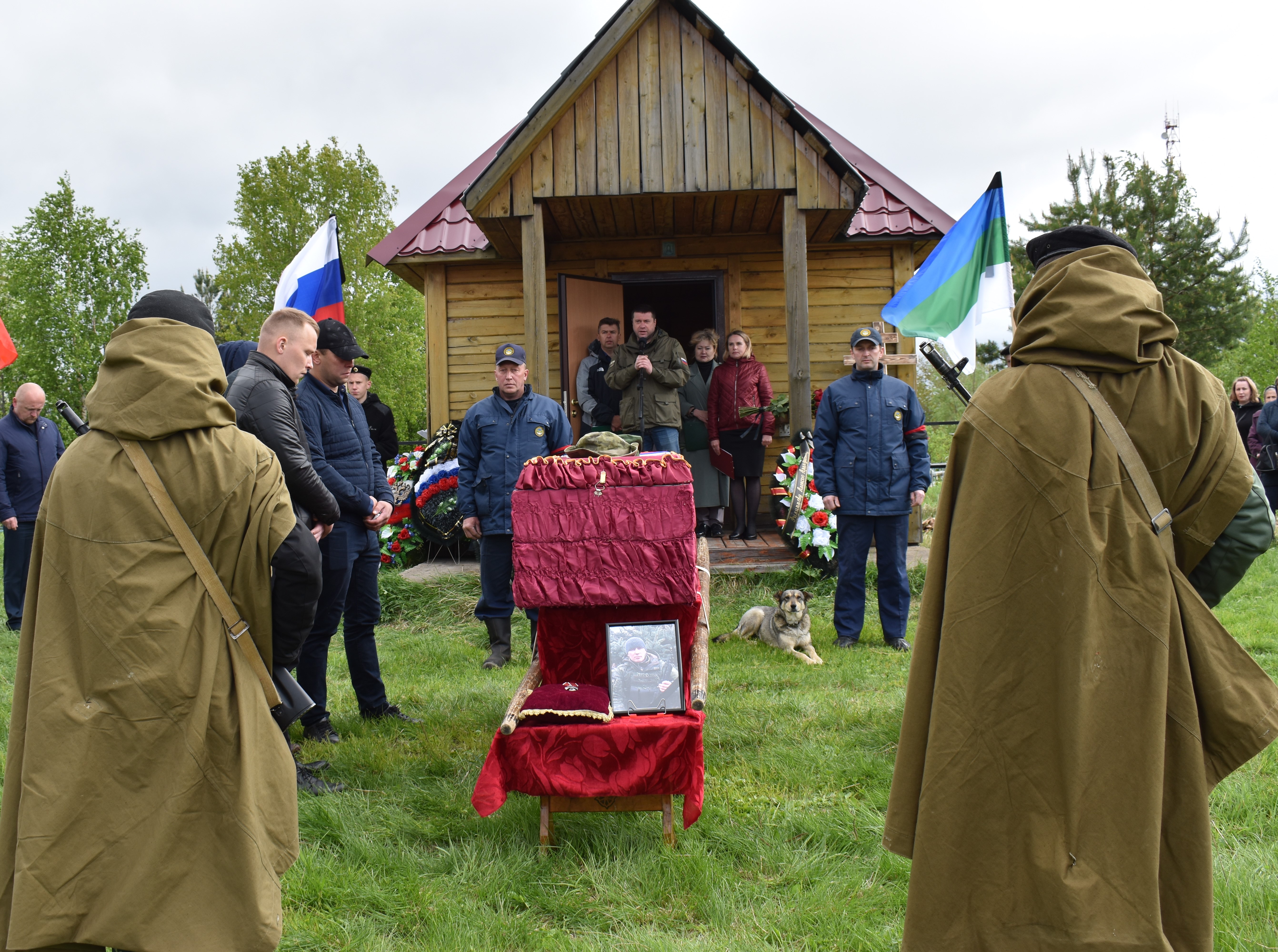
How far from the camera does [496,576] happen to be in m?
6.11

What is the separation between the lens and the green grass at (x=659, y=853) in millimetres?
2781

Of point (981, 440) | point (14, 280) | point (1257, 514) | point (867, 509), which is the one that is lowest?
point (867, 509)

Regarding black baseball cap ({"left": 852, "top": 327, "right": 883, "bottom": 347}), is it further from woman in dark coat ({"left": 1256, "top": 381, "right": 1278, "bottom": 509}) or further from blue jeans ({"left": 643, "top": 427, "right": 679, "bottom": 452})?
woman in dark coat ({"left": 1256, "top": 381, "right": 1278, "bottom": 509})

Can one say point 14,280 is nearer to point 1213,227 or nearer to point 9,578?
point 9,578

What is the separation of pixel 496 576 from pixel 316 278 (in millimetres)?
3175

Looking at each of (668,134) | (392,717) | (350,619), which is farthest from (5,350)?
(668,134)

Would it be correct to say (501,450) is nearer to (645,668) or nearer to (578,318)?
(645,668)

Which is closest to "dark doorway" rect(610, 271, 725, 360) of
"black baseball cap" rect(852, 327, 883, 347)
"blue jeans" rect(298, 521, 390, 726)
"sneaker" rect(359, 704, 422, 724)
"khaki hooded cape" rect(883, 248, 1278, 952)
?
"black baseball cap" rect(852, 327, 883, 347)

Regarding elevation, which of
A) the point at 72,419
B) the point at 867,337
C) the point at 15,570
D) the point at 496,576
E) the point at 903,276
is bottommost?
the point at 15,570

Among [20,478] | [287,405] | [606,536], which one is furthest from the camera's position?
[20,478]

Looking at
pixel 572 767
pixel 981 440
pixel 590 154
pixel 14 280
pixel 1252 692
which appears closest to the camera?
pixel 1252 692

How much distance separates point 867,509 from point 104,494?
5010 mm

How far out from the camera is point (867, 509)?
633 cm

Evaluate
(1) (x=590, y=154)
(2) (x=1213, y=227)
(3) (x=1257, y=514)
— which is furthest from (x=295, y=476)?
(2) (x=1213, y=227)
